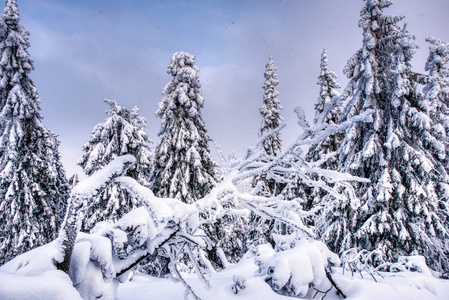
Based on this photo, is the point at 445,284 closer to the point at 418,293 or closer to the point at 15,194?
the point at 418,293

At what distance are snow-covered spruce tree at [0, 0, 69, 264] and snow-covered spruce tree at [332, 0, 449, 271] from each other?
15087 millimetres

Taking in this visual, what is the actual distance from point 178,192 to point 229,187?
32.6ft

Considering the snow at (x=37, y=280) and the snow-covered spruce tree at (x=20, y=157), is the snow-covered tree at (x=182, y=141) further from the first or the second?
the snow at (x=37, y=280)

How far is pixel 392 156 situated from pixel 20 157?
17.9 meters

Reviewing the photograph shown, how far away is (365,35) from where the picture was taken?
10273mm

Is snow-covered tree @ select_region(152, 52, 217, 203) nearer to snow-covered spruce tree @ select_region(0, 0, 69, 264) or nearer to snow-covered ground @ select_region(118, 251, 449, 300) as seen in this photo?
snow-covered spruce tree @ select_region(0, 0, 69, 264)

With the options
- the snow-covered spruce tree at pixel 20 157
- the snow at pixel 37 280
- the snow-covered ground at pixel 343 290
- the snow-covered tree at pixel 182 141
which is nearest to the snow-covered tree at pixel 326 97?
the snow-covered tree at pixel 182 141

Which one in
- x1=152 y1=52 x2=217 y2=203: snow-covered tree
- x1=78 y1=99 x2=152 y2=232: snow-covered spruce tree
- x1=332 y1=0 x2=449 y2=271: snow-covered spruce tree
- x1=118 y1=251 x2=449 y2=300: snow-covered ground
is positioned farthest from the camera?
x1=78 y1=99 x2=152 y2=232: snow-covered spruce tree

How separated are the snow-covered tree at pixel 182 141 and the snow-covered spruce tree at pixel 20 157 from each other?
21.9 ft

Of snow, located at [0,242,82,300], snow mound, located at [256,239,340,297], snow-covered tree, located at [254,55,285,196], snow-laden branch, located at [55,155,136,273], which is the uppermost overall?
snow-covered tree, located at [254,55,285,196]

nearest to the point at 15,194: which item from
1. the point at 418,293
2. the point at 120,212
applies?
the point at 120,212

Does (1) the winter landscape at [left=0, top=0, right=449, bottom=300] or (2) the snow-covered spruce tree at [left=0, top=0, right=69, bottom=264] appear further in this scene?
(2) the snow-covered spruce tree at [left=0, top=0, right=69, bottom=264]

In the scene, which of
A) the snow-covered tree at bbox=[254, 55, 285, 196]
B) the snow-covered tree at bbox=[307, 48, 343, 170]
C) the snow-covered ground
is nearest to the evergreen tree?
the snow-covered tree at bbox=[254, 55, 285, 196]

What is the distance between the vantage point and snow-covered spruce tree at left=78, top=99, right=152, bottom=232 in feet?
42.9
